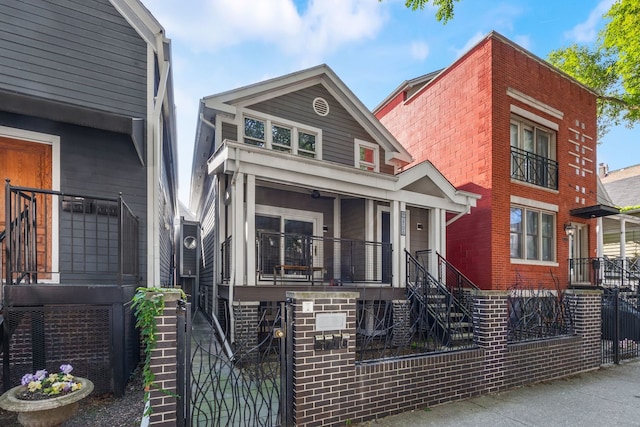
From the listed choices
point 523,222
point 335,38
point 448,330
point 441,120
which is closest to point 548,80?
point 441,120

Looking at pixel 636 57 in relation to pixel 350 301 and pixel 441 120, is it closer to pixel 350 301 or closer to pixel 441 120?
pixel 441 120

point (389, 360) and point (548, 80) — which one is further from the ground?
point (548, 80)

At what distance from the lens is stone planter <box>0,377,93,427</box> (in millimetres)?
3520

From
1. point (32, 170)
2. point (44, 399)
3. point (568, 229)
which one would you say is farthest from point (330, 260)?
point (568, 229)

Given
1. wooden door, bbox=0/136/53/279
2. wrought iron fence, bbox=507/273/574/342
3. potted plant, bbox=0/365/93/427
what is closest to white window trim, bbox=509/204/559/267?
wrought iron fence, bbox=507/273/574/342

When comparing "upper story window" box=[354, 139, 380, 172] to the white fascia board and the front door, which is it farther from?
the front door

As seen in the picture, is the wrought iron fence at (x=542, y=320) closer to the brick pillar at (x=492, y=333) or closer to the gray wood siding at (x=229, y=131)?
the brick pillar at (x=492, y=333)

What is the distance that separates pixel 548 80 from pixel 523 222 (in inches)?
192

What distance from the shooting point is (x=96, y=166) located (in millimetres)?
5980

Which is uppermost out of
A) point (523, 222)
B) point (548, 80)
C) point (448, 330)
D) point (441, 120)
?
point (548, 80)

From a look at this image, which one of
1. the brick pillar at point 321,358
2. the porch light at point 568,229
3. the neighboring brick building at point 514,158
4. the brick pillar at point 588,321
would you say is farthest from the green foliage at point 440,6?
the porch light at point 568,229

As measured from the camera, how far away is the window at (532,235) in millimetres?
11109

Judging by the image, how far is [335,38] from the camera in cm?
1028

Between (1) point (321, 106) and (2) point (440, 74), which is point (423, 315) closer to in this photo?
(1) point (321, 106)
